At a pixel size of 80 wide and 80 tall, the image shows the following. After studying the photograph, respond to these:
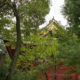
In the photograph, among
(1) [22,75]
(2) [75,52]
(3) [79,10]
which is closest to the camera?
(2) [75,52]

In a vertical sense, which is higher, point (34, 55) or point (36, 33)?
point (36, 33)

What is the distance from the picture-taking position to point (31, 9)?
7.80 metres

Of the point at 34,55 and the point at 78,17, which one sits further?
the point at 34,55

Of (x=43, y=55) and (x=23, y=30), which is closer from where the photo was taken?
(x=43, y=55)

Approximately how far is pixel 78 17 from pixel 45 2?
17.0ft

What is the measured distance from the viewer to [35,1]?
7.79 m

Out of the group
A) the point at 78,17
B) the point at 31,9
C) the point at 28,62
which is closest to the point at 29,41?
the point at 28,62

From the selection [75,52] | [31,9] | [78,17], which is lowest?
[75,52]

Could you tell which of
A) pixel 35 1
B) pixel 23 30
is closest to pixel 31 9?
pixel 35 1

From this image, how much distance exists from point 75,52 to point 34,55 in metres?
6.30

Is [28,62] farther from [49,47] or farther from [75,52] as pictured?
[75,52]

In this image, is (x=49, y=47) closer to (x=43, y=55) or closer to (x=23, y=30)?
(x=43, y=55)

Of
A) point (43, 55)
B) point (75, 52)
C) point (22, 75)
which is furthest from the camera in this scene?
point (22, 75)

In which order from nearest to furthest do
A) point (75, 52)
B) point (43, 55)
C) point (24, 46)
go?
1. point (75, 52)
2. point (43, 55)
3. point (24, 46)
